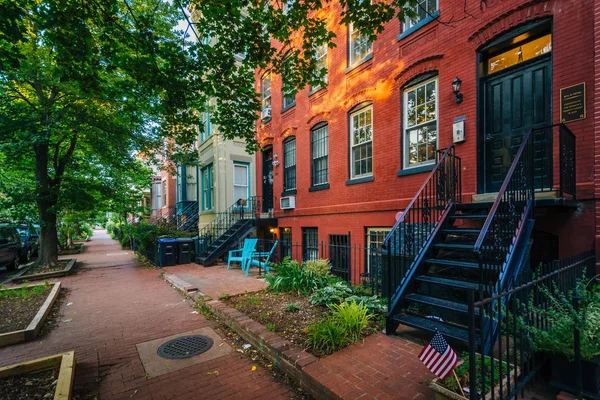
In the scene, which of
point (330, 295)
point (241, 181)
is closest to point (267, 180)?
point (241, 181)

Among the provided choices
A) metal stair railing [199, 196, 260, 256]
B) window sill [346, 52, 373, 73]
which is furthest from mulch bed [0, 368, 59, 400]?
metal stair railing [199, 196, 260, 256]

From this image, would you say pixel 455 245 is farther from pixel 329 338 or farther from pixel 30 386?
pixel 30 386

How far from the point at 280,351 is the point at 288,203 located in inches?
280

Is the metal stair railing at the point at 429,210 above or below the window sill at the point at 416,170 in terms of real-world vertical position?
below

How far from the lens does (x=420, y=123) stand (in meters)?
6.73

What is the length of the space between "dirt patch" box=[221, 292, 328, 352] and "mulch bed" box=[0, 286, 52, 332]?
12.0 ft

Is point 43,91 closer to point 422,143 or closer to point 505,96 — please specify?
point 422,143

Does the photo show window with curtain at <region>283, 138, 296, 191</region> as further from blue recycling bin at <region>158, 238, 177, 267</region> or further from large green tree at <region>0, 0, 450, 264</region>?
blue recycling bin at <region>158, 238, 177, 267</region>

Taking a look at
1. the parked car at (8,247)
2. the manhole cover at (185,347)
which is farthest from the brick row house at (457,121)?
the parked car at (8,247)

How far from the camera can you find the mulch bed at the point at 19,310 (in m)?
5.19

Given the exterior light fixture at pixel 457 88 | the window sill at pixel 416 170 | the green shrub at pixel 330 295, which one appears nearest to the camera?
the green shrub at pixel 330 295

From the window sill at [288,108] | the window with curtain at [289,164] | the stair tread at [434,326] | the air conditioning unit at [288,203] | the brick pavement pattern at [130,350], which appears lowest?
the brick pavement pattern at [130,350]

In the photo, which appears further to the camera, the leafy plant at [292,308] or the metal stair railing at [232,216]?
the metal stair railing at [232,216]

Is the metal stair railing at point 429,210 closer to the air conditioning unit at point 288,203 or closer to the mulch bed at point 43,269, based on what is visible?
the air conditioning unit at point 288,203
